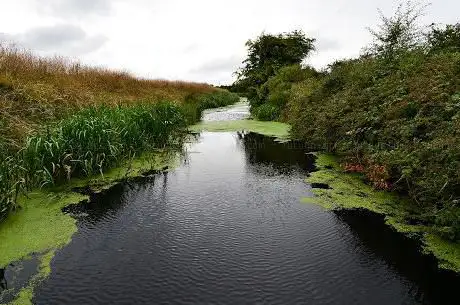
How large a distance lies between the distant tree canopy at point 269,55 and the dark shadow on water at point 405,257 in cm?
1729

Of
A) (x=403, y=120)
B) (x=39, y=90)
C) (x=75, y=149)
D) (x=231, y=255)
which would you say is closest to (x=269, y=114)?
(x=39, y=90)

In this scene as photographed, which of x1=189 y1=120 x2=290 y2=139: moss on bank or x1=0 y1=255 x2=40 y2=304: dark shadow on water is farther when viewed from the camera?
x1=189 y1=120 x2=290 y2=139: moss on bank

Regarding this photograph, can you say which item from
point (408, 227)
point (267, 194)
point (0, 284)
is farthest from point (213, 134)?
point (0, 284)

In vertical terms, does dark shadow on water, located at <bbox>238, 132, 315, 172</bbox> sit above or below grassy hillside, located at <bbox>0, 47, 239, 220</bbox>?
below

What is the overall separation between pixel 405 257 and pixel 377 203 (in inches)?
55.9

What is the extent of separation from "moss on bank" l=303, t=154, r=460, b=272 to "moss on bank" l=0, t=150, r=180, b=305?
290 cm

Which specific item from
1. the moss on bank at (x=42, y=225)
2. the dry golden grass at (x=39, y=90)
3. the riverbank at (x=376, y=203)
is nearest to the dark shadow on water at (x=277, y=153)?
the riverbank at (x=376, y=203)

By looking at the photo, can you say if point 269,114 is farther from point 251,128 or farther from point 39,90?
point 39,90

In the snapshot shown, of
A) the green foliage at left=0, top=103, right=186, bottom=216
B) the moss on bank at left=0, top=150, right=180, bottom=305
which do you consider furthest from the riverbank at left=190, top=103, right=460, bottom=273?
the green foliage at left=0, top=103, right=186, bottom=216

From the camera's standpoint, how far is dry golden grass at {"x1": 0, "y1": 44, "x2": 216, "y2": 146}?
21.5ft

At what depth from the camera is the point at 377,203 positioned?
4957 mm

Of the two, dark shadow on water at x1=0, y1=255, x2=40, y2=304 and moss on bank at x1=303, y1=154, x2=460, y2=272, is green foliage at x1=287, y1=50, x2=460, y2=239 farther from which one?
dark shadow on water at x1=0, y1=255, x2=40, y2=304

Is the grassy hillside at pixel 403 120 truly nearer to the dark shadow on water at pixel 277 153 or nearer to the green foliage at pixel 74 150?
the dark shadow on water at pixel 277 153

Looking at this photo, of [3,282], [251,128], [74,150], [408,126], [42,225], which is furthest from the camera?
[251,128]
